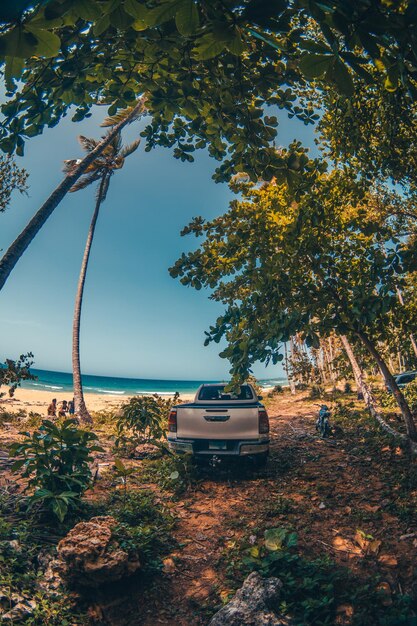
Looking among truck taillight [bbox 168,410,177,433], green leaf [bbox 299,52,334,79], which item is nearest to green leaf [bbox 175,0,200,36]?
green leaf [bbox 299,52,334,79]

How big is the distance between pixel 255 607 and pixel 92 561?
1785 mm

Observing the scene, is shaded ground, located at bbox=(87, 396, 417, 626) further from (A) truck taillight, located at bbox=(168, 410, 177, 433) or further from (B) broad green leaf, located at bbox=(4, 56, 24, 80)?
(B) broad green leaf, located at bbox=(4, 56, 24, 80)

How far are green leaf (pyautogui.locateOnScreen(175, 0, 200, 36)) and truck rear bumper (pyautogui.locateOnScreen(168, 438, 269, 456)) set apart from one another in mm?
6589

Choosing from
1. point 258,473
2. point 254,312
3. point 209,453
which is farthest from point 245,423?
point 254,312

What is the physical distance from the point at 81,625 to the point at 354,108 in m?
8.01

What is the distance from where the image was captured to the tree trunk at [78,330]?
15758 millimetres

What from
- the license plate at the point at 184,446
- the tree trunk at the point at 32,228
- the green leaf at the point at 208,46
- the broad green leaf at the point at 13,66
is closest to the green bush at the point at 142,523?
the license plate at the point at 184,446

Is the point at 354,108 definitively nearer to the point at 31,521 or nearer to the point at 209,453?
the point at 209,453

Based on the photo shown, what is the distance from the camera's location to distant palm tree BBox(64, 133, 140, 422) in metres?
16.2

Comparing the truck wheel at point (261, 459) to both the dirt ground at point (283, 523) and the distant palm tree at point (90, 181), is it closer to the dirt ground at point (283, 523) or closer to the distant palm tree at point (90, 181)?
the dirt ground at point (283, 523)

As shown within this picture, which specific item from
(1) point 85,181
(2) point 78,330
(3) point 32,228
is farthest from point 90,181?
(3) point 32,228

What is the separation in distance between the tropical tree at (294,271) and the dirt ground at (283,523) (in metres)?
1.78

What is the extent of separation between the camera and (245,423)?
6.77 m

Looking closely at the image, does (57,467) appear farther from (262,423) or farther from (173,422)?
(262,423)
